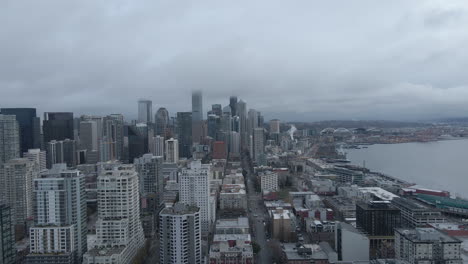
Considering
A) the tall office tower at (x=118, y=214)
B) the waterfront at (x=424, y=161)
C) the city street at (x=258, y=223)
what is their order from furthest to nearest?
the waterfront at (x=424, y=161) < the city street at (x=258, y=223) < the tall office tower at (x=118, y=214)

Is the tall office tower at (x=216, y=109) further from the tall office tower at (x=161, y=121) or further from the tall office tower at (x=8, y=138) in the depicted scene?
the tall office tower at (x=8, y=138)

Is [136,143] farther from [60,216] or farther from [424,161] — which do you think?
[424,161]

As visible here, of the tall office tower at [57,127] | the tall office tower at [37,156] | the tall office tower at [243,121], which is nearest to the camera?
the tall office tower at [37,156]

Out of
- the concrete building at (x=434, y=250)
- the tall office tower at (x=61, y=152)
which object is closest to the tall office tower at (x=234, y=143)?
the tall office tower at (x=61, y=152)

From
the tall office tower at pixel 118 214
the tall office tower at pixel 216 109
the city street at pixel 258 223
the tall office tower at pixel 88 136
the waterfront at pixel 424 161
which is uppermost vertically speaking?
the tall office tower at pixel 216 109

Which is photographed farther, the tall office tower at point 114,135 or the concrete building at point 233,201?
the tall office tower at point 114,135

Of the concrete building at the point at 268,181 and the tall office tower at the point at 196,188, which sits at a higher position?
the tall office tower at the point at 196,188

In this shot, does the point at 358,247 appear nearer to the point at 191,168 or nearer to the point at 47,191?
the point at 191,168
